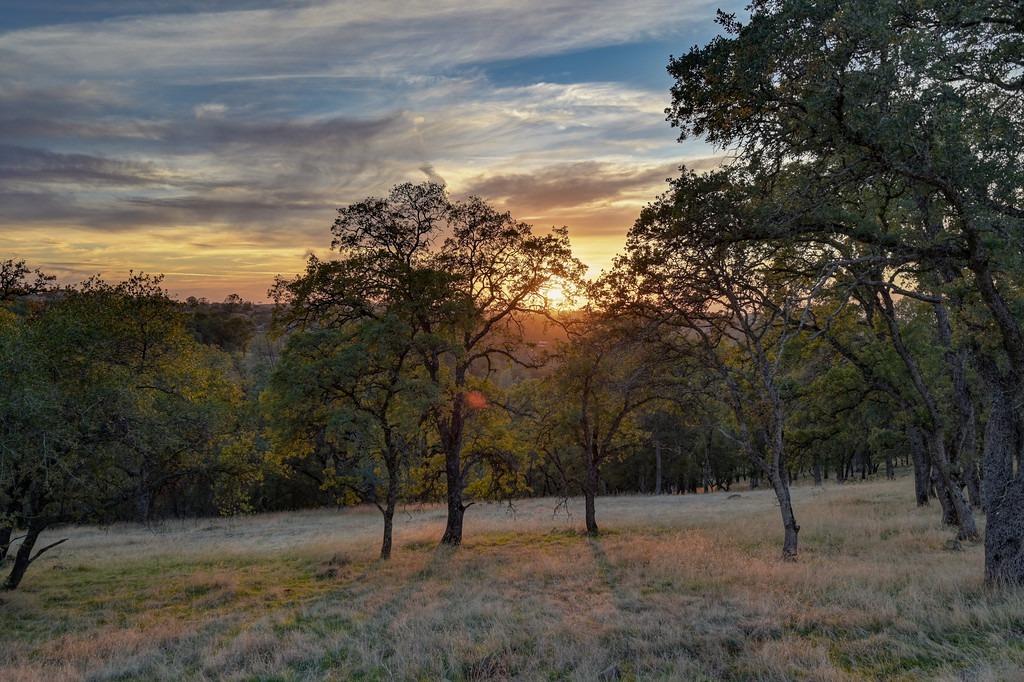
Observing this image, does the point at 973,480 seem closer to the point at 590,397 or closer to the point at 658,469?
the point at 590,397

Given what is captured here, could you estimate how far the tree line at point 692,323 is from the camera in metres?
8.61

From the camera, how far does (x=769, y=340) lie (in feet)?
59.4

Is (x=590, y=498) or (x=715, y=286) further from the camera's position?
(x=590, y=498)

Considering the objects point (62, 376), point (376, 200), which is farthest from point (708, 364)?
point (62, 376)

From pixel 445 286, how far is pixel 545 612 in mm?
12026

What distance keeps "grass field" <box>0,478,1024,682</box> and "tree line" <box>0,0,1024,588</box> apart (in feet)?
6.79

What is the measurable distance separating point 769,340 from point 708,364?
208 cm

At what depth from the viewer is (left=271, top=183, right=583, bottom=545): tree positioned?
20.7m

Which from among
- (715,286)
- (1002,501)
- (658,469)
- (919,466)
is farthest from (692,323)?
(658,469)

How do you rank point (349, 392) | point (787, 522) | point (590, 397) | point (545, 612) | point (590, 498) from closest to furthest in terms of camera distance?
1. point (545, 612)
2. point (787, 522)
3. point (349, 392)
4. point (590, 498)
5. point (590, 397)

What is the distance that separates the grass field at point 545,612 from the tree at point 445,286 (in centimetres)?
617

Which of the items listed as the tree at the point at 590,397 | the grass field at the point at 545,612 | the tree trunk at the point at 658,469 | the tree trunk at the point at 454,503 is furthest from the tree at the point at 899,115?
the tree trunk at the point at 658,469

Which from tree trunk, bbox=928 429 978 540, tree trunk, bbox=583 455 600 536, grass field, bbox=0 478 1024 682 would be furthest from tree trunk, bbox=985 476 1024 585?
tree trunk, bbox=583 455 600 536

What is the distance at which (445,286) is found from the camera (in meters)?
20.9
